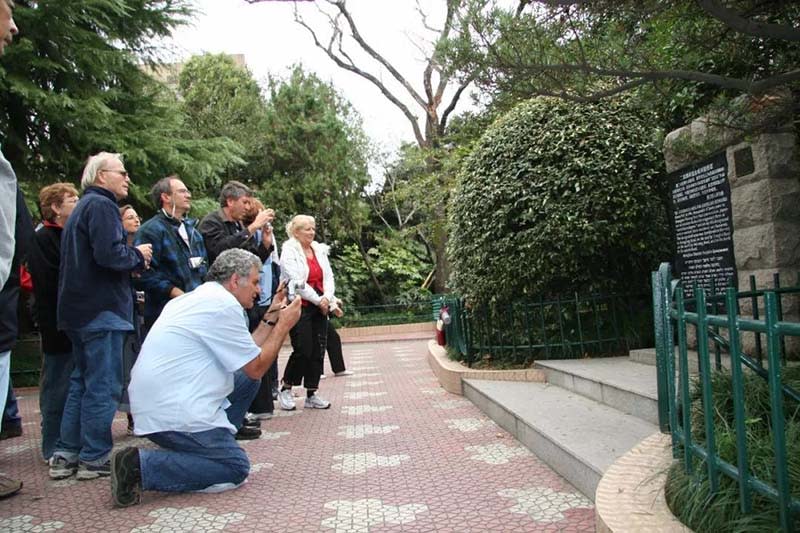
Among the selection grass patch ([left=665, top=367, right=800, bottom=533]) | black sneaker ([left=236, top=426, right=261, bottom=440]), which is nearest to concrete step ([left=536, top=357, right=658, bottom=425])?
grass patch ([left=665, top=367, right=800, bottom=533])

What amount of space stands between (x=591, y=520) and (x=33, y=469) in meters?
3.38

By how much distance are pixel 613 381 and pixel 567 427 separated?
2.57 feet

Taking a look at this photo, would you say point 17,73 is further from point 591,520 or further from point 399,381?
point 591,520

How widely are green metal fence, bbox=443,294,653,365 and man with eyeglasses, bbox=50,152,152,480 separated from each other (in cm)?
365

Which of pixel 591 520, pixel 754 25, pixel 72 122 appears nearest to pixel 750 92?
pixel 754 25

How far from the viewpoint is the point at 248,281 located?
3.54 m

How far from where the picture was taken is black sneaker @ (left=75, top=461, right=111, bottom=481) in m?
3.48

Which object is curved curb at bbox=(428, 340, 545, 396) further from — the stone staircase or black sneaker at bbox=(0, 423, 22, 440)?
black sneaker at bbox=(0, 423, 22, 440)

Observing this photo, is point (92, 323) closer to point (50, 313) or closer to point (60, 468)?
point (50, 313)

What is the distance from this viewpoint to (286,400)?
5.54 metres

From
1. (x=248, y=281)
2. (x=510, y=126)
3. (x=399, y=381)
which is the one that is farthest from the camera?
(x=399, y=381)

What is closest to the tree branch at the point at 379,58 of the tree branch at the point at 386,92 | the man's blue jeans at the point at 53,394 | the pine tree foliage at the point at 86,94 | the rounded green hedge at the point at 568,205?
the tree branch at the point at 386,92

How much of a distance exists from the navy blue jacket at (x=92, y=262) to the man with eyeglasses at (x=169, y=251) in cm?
55

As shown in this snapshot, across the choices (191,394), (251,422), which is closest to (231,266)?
(191,394)
